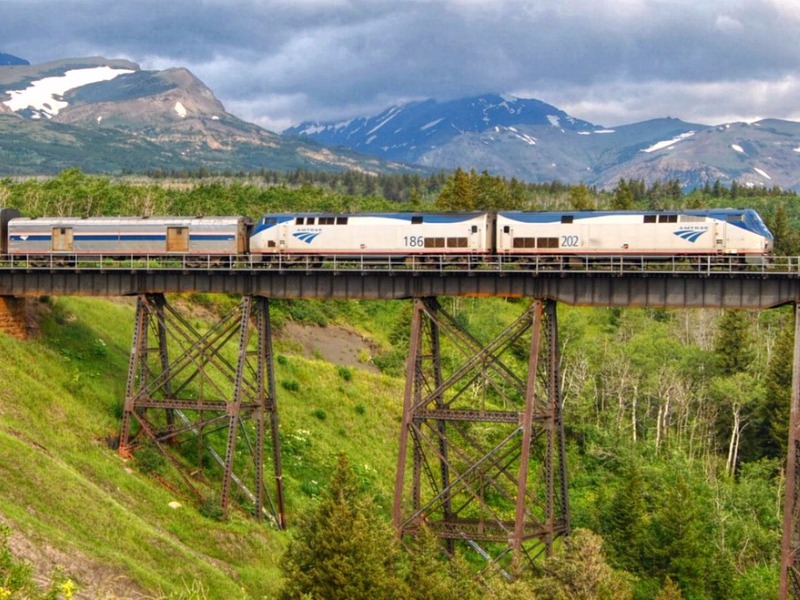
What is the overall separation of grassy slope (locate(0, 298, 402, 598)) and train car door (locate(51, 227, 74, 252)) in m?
3.70

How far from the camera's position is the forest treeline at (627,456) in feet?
111

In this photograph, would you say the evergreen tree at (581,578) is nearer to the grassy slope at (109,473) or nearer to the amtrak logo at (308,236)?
the grassy slope at (109,473)

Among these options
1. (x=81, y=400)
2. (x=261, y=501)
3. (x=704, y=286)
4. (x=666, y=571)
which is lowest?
(x=666, y=571)

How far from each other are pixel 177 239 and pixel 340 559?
844 inches

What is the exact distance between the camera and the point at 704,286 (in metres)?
39.5

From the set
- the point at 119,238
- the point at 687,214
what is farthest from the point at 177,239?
the point at 687,214

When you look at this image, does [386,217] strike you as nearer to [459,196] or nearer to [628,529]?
[628,529]

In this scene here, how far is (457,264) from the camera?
42.0 m

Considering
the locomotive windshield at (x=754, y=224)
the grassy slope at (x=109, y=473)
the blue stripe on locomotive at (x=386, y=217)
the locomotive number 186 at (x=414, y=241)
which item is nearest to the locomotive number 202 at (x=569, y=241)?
the blue stripe on locomotive at (x=386, y=217)

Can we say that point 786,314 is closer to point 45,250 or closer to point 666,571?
point 666,571

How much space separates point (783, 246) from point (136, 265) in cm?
8633

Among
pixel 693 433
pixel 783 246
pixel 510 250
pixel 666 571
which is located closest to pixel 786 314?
pixel 783 246

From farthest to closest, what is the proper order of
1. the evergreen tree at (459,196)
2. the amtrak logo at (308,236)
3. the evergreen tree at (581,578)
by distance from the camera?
the evergreen tree at (459,196) < the amtrak logo at (308,236) < the evergreen tree at (581,578)

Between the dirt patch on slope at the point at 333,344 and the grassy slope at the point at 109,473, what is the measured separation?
20.1m
